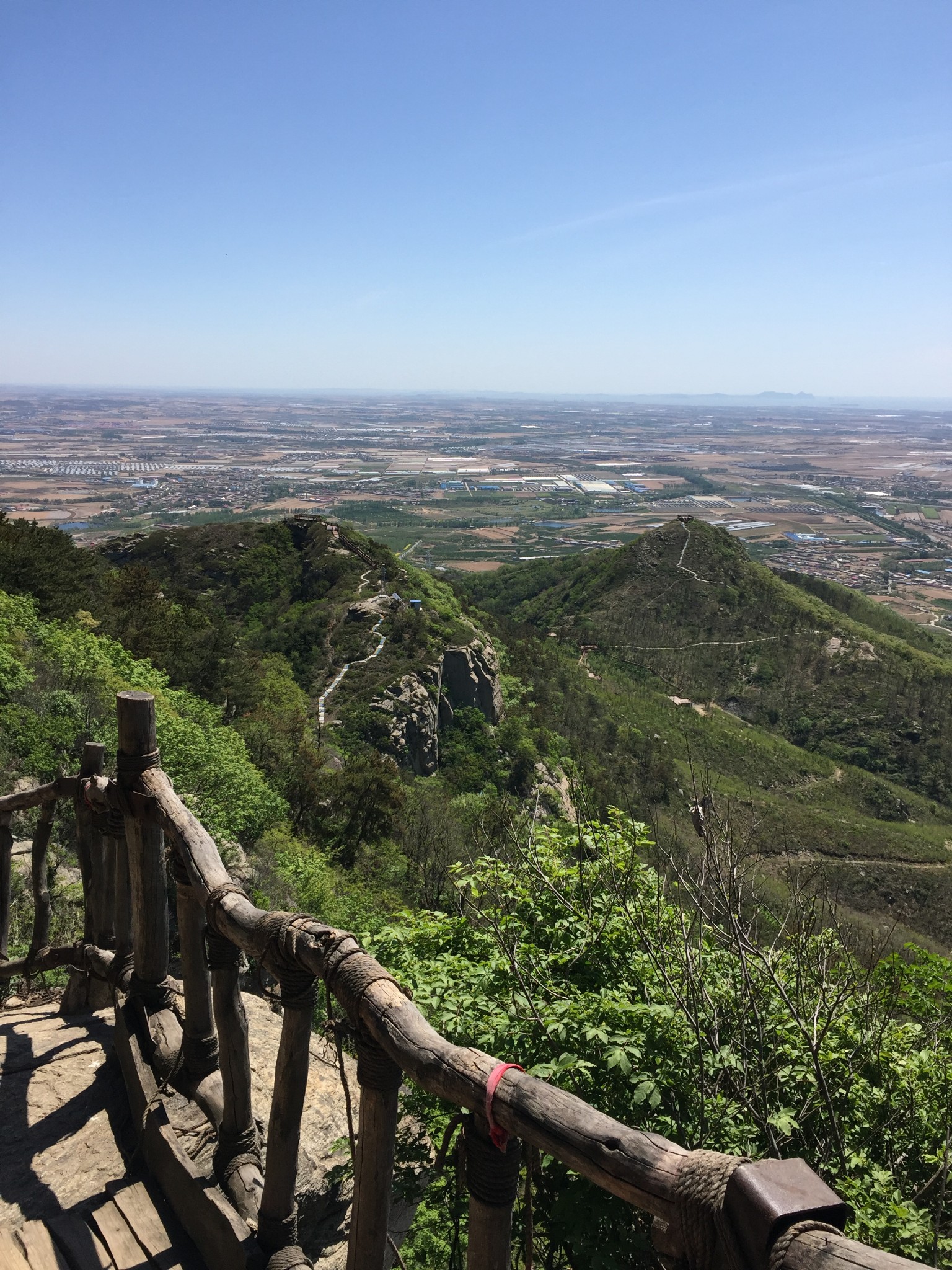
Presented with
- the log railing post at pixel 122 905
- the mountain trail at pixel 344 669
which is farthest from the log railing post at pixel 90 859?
the mountain trail at pixel 344 669

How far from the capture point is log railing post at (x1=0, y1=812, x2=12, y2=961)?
19.5ft

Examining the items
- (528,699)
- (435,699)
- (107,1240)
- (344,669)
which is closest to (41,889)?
(107,1240)

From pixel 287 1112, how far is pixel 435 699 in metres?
33.3

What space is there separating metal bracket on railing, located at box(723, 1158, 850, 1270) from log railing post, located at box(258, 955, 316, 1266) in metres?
1.86

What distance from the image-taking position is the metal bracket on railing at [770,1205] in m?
1.59

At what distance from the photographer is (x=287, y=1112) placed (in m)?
3.17

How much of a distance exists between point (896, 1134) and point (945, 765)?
64499 mm

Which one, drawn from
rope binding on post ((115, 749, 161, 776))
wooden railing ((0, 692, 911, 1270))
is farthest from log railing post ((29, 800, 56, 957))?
rope binding on post ((115, 749, 161, 776))

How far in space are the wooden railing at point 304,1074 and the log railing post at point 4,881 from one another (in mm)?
14

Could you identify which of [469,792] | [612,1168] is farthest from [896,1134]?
[469,792]

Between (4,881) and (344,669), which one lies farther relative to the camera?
(344,669)

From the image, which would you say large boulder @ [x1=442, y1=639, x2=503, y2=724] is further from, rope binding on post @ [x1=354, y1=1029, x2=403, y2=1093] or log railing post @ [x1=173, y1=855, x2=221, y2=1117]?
rope binding on post @ [x1=354, y1=1029, x2=403, y2=1093]

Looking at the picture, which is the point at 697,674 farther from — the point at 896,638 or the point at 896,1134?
the point at 896,1134

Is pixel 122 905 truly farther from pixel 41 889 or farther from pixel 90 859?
→ pixel 41 889
